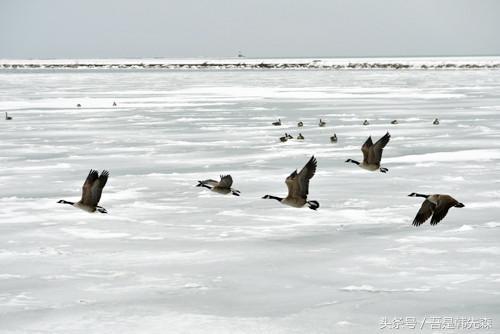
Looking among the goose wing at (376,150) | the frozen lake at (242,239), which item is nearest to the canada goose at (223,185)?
the frozen lake at (242,239)

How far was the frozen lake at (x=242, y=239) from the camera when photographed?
7.86m

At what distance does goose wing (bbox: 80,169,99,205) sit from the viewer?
33.0 feet

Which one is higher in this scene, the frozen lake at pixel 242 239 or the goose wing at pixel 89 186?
the goose wing at pixel 89 186

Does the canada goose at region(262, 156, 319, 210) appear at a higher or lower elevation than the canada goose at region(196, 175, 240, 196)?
higher

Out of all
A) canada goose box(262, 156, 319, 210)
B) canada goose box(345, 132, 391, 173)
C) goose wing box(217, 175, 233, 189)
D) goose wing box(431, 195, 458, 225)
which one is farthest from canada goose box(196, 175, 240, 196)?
goose wing box(431, 195, 458, 225)

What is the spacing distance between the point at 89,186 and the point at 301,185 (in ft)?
8.32

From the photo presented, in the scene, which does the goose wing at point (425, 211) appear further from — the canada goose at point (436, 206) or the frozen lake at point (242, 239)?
the frozen lake at point (242, 239)

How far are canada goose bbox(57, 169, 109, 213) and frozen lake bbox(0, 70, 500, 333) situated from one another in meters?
0.50

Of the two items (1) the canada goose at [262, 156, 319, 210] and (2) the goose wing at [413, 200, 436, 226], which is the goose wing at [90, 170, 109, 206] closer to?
(1) the canada goose at [262, 156, 319, 210]

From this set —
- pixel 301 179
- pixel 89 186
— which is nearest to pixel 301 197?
pixel 301 179

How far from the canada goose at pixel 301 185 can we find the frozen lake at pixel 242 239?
51 centimetres

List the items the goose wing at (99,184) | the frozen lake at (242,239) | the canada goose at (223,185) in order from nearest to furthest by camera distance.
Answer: the frozen lake at (242,239) → the goose wing at (99,184) → the canada goose at (223,185)

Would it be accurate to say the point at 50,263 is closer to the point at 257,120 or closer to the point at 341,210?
the point at 341,210

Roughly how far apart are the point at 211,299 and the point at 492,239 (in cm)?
403
